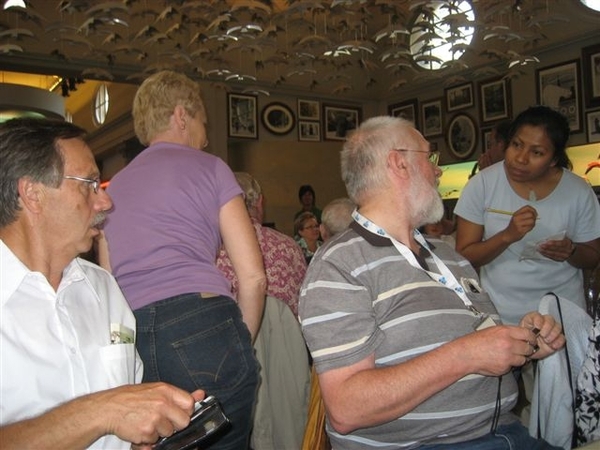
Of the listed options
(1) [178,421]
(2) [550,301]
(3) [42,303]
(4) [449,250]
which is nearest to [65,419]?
(1) [178,421]

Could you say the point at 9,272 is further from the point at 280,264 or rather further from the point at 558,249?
the point at 558,249

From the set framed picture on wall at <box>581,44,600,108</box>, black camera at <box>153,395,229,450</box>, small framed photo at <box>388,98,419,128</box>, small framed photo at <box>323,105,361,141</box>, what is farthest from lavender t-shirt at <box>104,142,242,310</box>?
small framed photo at <box>323,105,361,141</box>

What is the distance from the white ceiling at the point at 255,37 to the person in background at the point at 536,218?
3530mm

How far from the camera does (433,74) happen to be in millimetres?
10227

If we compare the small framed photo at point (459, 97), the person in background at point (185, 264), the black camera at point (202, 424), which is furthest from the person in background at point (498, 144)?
the small framed photo at point (459, 97)

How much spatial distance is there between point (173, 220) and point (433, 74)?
8920 millimetres

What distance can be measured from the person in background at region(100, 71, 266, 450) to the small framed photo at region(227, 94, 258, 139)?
891 cm

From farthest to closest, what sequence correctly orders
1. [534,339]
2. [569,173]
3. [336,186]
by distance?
[336,186] < [569,173] < [534,339]

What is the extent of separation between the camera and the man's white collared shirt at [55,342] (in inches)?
53.4

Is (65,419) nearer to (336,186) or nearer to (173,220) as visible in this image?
(173,220)

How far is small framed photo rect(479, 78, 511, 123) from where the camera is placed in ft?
32.6

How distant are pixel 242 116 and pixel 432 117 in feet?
11.7

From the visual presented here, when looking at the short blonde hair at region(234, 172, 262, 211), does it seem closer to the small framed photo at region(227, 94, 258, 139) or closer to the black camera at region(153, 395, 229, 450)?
the black camera at region(153, 395, 229, 450)

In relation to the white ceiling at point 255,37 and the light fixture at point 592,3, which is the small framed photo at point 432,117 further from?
the light fixture at point 592,3
